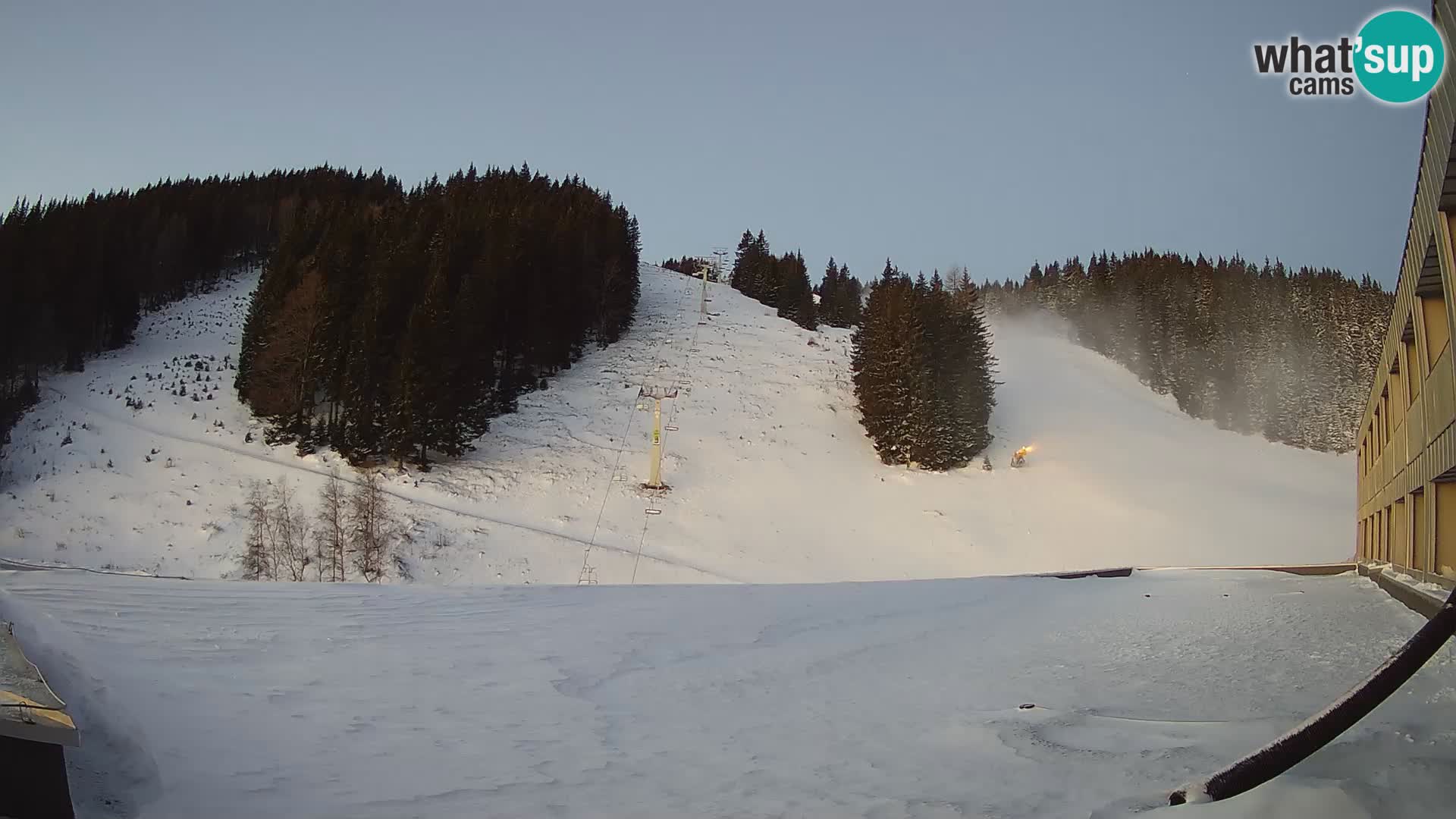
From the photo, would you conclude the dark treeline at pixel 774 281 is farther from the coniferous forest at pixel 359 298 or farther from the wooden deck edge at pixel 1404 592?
the wooden deck edge at pixel 1404 592

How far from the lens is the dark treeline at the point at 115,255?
35.1 meters

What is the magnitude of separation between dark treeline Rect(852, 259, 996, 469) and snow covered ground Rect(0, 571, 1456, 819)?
28.6 meters

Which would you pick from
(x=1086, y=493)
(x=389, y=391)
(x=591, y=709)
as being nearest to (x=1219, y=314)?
(x=1086, y=493)

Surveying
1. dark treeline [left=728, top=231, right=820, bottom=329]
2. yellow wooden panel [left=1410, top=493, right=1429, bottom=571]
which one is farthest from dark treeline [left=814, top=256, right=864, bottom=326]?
yellow wooden panel [left=1410, top=493, right=1429, bottom=571]

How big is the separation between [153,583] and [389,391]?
24.7m

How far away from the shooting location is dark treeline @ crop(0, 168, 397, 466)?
35125 mm

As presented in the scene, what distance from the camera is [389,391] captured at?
30.7 m

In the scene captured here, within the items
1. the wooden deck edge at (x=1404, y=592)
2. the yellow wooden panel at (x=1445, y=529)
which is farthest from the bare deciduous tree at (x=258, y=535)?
the yellow wooden panel at (x=1445, y=529)

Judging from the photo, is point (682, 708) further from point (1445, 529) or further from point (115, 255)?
point (115, 255)

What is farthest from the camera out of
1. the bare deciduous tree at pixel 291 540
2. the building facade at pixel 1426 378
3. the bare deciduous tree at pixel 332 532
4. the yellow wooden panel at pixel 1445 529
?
the bare deciduous tree at pixel 332 532

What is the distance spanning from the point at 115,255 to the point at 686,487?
126 ft

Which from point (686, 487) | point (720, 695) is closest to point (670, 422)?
point (686, 487)

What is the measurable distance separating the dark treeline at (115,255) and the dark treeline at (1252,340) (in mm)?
67091

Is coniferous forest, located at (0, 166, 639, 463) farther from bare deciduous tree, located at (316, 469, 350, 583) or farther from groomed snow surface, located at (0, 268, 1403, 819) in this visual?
groomed snow surface, located at (0, 268, 1403, 819)
